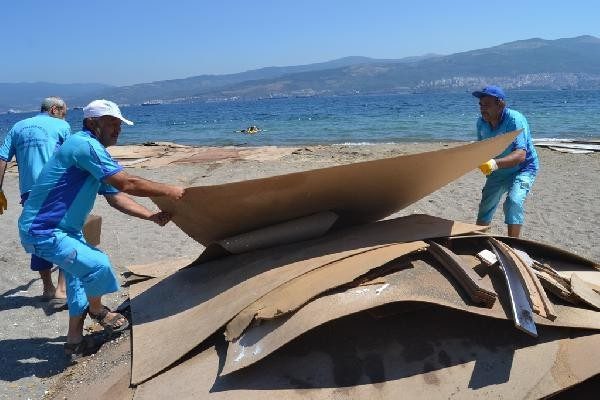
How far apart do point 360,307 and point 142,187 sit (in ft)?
5.21

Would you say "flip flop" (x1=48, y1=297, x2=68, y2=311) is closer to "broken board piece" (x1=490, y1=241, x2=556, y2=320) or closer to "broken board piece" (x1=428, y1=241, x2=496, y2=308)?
"broken board piece" (x1=428, y1=241, x2=496, y2=308)

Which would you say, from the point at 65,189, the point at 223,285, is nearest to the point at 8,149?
the point at 65,189

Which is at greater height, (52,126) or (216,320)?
(52,126)

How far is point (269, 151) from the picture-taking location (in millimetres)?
18188

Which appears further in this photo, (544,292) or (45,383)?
(45,383)

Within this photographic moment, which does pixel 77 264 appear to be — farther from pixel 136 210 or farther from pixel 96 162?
pixel 96 162

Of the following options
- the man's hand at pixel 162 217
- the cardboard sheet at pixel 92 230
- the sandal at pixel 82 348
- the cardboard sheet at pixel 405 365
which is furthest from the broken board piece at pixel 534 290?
the cardboard sheet at pixel 92 230

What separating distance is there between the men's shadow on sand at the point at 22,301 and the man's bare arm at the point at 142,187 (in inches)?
93.0

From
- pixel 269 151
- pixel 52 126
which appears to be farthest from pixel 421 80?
pixel 52 126

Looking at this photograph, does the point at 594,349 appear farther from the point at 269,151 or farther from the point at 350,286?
the point at 269,151

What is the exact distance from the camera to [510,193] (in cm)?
523

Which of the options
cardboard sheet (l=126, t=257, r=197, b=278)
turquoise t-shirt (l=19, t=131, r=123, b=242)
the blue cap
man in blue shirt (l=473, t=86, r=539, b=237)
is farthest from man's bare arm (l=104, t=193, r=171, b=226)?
the blue cap

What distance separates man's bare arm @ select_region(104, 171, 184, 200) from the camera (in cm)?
342

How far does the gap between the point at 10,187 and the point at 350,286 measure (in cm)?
1235
